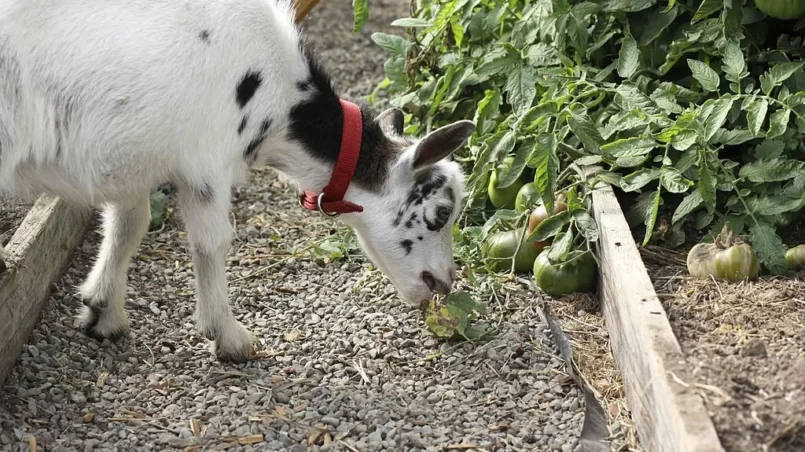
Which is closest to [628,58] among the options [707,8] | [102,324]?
[707,8]

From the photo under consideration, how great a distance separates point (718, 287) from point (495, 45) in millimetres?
2159

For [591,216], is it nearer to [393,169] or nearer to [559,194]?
[559,194]

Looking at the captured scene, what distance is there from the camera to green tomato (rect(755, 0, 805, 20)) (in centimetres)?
486

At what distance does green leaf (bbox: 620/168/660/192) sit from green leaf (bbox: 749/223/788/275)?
51cm

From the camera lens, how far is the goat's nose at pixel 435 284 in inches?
189

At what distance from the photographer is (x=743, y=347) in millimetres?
3635

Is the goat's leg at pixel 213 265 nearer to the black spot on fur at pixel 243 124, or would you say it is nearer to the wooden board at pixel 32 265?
the black spot on fur at pixel 243 124

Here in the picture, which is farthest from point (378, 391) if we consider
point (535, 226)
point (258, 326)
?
point (535, 226)

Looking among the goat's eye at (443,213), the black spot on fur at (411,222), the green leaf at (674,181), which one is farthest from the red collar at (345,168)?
the green leaf at (674,181)

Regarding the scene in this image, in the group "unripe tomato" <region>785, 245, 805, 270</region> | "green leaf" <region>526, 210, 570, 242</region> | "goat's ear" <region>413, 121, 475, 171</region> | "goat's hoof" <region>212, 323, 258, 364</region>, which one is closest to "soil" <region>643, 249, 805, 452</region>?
"unripe tomato" <region>785, 245, 805, 270</region>

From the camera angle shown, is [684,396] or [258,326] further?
[258,326]

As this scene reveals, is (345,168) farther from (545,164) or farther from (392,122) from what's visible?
(545,164)

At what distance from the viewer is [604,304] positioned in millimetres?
4770

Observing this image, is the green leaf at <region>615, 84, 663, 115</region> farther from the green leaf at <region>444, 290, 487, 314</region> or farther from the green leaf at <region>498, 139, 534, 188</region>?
the green leaf at <region>444, 290, 487, 314</region>
